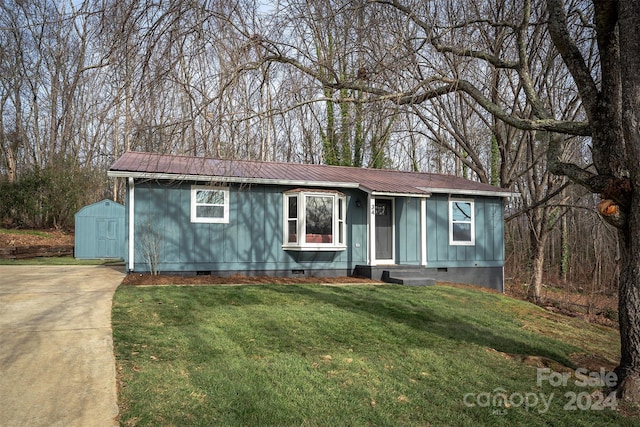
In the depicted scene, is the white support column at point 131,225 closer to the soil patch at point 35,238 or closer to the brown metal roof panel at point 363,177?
the brown metal roof panel at point 363,177

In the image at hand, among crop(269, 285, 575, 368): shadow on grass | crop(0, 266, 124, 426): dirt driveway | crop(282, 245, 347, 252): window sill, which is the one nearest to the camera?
crop(0, 266, 124, 426): dirt driveway

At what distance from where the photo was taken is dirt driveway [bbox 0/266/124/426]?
4.08m

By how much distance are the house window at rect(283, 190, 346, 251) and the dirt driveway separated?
4.91m

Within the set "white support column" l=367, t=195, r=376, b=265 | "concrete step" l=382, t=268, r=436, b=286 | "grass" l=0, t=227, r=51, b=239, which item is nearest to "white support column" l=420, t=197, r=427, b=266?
"concrete step" l=382, t=268, r=436, b=286

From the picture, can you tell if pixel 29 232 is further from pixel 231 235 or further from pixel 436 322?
pixel 436 322

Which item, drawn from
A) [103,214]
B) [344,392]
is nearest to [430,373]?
[344,392]

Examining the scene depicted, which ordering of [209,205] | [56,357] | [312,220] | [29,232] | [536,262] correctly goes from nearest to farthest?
[56,357] → [209,205] → [312,220] → [536,262] → [29,232]

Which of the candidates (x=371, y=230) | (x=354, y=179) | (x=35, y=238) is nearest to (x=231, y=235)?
(x=371, y=230)

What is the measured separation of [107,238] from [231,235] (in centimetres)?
1032

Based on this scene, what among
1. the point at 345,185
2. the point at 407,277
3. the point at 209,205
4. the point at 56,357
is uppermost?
the point at 345,185

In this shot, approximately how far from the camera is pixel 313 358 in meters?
5.79

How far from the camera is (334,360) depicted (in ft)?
18.9

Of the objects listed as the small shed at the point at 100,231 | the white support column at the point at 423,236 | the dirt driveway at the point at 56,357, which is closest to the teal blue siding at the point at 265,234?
the white support column at the point at 423,236

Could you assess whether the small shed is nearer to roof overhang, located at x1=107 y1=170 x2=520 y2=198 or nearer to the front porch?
roof overhang, located at x1=107 y1=170 x2=520 y2=198
